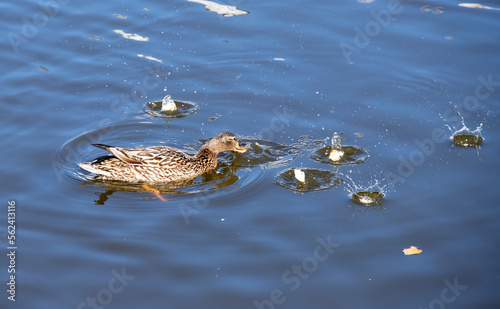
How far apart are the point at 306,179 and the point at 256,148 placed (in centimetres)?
124

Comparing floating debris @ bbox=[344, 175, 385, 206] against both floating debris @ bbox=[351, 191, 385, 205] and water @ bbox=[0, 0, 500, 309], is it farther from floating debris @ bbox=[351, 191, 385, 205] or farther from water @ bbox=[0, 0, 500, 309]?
water @ bbox=[0, 0, 500, 309]

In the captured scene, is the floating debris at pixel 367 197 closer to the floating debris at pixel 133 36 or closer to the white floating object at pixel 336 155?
the white floating object at pixel 336 155

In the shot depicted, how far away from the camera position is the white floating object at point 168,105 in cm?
1112

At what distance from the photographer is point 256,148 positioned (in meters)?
10.4

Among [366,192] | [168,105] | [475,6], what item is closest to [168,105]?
[168,105]

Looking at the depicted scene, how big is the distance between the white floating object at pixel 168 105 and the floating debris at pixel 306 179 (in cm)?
247

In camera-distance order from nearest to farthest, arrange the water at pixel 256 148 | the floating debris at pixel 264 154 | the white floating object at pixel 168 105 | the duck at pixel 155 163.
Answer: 1. the water at pixel 256 148
2. the duck at pixel 155 163
3. the floating debris at pixel 264 154
4. the white floating object at pixel 168 105

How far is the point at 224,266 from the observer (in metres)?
7.81

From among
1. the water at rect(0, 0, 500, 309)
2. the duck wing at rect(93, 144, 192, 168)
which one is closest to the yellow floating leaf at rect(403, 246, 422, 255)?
the water at rect(0, 0, 500, 309)

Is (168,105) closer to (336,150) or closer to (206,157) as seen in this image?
(206,157)

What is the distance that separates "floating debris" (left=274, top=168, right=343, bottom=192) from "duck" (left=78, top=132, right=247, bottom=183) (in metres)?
1.04

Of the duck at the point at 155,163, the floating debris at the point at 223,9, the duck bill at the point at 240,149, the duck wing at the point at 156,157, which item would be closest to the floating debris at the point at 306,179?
the duck bill at the point at 240,149

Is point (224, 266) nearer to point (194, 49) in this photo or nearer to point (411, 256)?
point (411, 256)

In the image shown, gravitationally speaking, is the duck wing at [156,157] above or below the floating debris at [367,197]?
below
